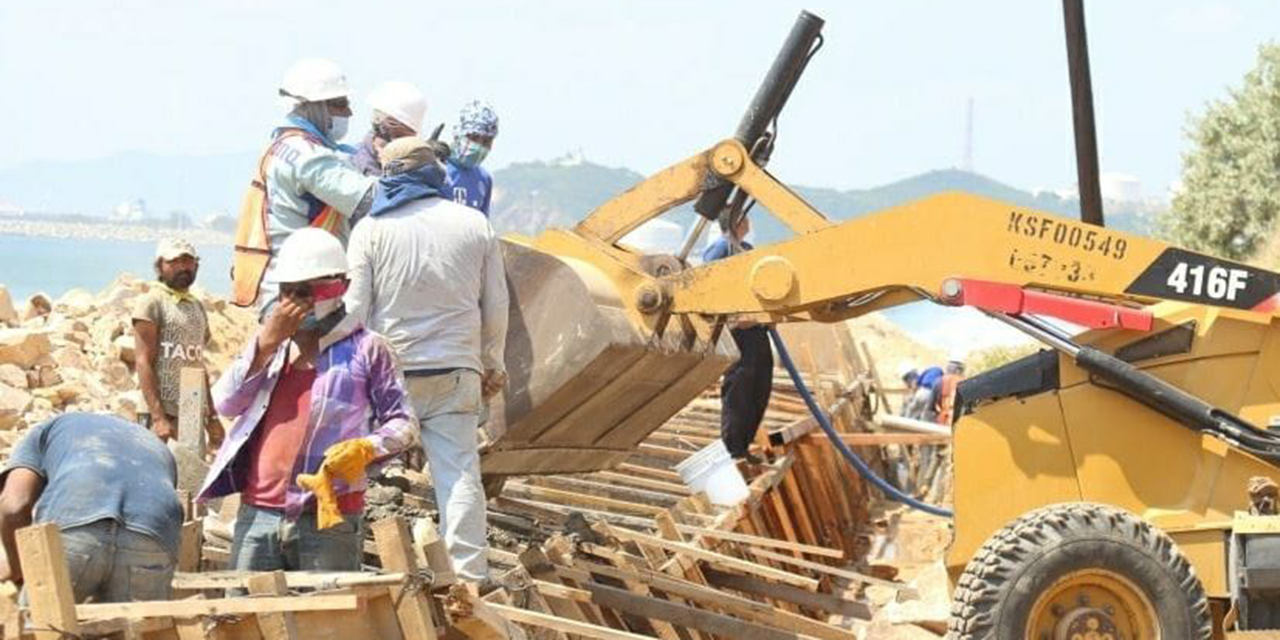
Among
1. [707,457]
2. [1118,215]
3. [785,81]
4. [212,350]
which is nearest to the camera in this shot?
[785,81]

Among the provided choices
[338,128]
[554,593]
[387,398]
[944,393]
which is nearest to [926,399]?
[944,393]

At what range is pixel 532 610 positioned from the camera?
8695 mm

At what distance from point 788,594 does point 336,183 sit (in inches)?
138

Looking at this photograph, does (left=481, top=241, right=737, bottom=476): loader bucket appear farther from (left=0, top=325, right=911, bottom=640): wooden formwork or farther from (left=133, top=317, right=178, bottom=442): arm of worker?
(left=133, top=317, right=178, bottom=442): arm of worker

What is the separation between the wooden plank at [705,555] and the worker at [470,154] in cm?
179

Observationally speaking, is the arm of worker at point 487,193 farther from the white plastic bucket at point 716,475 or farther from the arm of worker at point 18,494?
the arm of worker at point 18,494

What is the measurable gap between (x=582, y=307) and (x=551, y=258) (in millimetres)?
320

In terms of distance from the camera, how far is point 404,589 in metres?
6.43

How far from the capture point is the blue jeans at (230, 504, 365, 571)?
23.4 feet

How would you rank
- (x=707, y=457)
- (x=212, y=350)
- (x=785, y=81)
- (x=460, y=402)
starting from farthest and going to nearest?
(x=212, y=350) → (x=707, y=457) → (x=785, y=81) → (x=460, y=402)

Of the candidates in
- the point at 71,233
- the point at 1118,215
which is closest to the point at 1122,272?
the point at 1118,215

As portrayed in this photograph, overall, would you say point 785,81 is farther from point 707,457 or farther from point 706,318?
point 707,457

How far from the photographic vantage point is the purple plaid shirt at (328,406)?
23.4 ft

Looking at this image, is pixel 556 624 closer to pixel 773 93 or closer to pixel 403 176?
pixel 403 176
